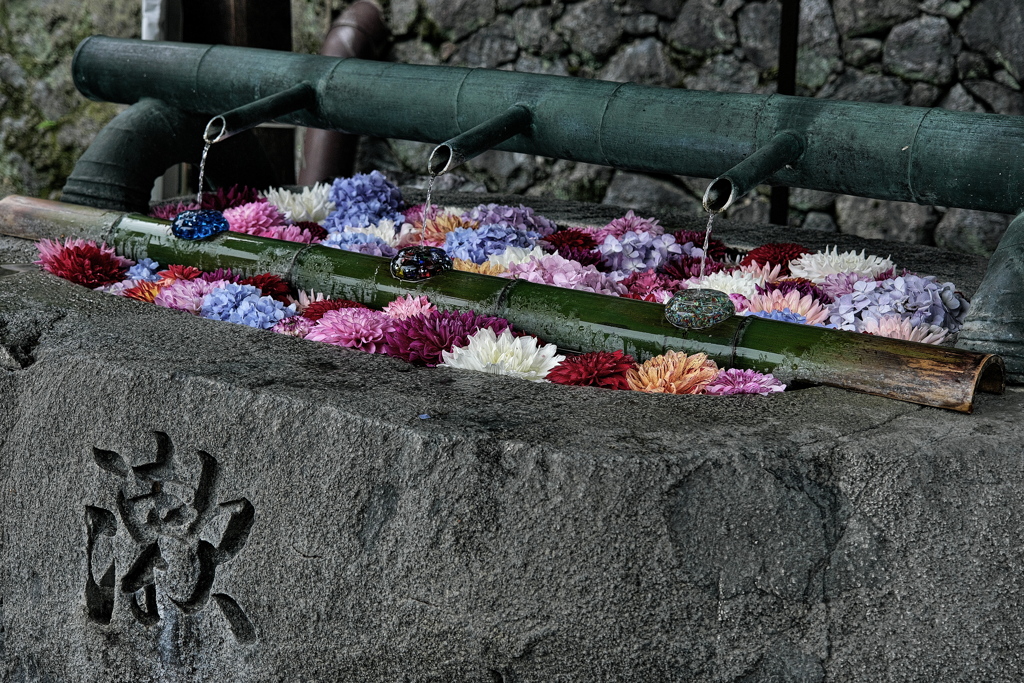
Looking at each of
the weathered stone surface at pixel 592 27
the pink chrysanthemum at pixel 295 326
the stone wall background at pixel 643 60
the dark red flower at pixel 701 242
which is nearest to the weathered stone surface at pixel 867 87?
the stone wall background at pixel 643 60

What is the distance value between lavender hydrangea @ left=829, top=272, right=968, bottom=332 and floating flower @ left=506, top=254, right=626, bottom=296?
500mm

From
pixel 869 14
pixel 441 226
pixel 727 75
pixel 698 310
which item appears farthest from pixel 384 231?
pixel 869 14

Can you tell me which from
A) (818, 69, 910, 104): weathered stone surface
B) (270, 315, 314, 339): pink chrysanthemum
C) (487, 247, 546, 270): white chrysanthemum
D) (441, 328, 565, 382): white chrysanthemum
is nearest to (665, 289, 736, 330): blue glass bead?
(441, 328, 565, 382): white chrysanthemum

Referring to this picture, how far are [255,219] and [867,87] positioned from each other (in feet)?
13.1

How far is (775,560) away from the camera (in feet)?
4.76

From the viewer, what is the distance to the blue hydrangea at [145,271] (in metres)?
2.47

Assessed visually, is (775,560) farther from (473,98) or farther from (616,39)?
(616,39)

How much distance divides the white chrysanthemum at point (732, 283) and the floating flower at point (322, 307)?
0.77 m

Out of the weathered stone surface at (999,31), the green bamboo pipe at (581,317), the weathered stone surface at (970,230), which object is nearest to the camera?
the green bamboo pipe at (581,317)

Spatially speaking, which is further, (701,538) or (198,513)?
(198,513)

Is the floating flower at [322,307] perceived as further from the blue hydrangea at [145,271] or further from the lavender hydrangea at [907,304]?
the lavender hydrangea at [907,304]

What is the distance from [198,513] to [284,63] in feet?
5.63

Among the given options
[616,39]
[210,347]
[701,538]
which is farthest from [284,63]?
[616,39]

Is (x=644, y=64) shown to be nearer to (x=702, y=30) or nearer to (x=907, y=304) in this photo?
(x=702, y=30)
